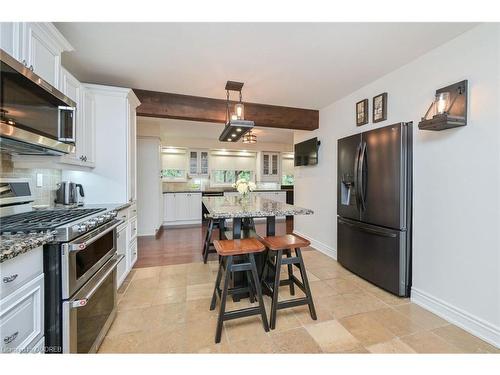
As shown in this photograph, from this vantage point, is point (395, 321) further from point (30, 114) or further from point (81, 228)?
point (30, 114)

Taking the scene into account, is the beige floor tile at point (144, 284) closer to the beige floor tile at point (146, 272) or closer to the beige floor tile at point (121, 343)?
the beige floor tile at point (146, 272)

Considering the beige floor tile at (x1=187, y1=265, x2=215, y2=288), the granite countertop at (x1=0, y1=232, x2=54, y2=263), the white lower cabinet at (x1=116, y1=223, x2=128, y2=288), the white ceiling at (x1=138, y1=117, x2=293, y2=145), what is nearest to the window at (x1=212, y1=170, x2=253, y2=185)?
the white ceiling at (x1=138, y1=117, x2=293, y2=145)

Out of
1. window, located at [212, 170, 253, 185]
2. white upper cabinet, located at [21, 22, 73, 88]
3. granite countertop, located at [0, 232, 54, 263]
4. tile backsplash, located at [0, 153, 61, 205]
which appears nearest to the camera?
granite countertop, located at [0, 232, 54, 263]

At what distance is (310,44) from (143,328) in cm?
285

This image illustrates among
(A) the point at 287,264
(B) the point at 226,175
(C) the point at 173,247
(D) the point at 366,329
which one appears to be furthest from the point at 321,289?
(B) the point at 226,175

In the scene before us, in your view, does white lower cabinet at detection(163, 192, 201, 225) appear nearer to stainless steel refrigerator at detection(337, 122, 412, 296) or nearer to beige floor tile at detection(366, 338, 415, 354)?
stainless steel refrigerator at detection(337, 122, 412, 296)

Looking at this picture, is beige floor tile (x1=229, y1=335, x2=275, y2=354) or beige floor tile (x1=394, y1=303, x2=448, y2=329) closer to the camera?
beige floor tile (x1=229, y1=335, x2=275, y2=354)

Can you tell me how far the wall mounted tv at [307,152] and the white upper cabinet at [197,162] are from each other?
305 cm

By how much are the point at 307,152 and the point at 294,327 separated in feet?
10.0

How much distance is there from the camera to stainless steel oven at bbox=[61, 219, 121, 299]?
1.19 metres

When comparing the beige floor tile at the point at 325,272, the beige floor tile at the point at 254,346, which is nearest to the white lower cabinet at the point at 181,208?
the beige floor tile at the point at 325,272

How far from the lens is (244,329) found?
71.3 inches

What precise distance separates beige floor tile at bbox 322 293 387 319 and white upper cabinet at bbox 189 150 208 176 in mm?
5042
